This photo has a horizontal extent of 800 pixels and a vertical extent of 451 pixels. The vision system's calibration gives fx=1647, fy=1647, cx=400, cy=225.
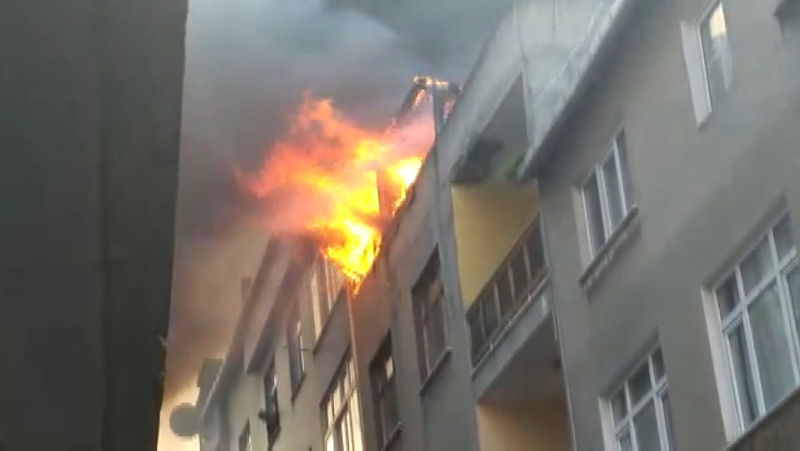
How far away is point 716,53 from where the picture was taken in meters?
15.1

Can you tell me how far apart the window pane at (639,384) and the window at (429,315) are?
6.17 m

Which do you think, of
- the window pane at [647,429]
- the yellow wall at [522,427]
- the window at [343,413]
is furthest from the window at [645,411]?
the window at [343,413]

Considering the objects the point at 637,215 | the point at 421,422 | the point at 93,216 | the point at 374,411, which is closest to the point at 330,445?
the point at 374,411

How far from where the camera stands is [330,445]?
29.1 meters

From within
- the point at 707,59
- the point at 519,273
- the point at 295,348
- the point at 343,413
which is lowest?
the point at 707,59

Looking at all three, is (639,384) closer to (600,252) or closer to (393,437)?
(600,252)

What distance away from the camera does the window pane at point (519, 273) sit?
2042 cm

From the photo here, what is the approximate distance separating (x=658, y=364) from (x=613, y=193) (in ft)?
7.43

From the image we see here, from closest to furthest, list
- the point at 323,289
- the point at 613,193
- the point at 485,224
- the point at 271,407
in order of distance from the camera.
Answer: the point at 613,193, the point at 485,224, the point at 323,289, the point at 271,407

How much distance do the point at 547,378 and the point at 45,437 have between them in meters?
12.6

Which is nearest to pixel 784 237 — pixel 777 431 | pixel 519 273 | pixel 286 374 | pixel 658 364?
pixel 777 431

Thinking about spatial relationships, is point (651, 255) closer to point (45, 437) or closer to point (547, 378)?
point (547, 378)

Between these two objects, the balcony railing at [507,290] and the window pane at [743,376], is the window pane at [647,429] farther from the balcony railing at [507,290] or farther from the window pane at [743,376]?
the balcony railing at [507,290]

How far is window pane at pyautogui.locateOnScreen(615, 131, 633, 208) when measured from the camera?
55.9ft
